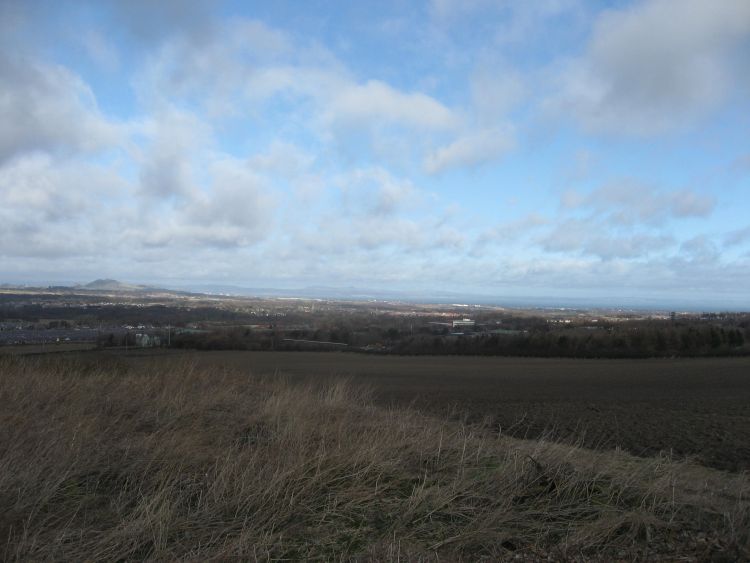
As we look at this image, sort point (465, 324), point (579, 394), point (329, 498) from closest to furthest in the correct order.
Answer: point (329, 498), point (579, 394), point (465, 324)

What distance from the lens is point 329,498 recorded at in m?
4.98

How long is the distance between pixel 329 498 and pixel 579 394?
2758 cm

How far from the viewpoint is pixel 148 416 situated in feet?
26.1

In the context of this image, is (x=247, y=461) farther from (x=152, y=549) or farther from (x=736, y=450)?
(x=736, y=450)

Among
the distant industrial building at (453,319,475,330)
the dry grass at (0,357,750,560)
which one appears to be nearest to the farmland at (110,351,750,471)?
the dry grass at (0,357,750,560)

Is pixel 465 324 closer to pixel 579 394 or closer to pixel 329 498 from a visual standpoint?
pixel 579 394

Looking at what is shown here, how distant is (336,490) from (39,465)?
2.77m

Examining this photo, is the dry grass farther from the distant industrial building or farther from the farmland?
the distant industrial building

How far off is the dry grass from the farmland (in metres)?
3.10

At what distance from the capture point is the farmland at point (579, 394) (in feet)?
49.4

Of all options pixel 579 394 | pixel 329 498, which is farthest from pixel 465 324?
pixel 329 498

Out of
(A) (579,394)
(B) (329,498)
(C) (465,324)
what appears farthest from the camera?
(C) (465,324)

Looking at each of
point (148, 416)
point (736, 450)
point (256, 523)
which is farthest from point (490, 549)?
point (736, 450)

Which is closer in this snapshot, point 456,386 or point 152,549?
point 152,549
